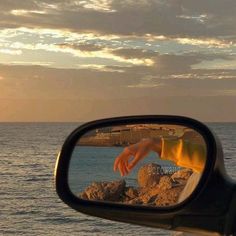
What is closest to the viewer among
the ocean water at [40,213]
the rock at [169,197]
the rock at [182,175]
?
the rock at [169,197]

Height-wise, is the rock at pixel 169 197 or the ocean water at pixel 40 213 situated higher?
the rock at pixel 169 197

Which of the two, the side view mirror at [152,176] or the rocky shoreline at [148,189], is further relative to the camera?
the rocky shoreline at [148,189]

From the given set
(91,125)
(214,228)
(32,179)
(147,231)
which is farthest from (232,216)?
(32,179)

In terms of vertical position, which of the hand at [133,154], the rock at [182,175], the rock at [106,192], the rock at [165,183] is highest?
the hand at [133,154]

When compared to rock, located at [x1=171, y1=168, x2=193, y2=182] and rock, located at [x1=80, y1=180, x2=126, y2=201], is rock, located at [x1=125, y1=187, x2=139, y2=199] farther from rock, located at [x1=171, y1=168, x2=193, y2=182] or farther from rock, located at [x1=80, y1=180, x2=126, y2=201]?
rock, located at [x1=171, y1=168, x2=193, y2=182]

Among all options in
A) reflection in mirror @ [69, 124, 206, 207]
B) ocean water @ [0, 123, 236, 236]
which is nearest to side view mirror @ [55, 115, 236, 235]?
reflection in mirror @ [69, 124, 206, 207]

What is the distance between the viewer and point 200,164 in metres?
1.76

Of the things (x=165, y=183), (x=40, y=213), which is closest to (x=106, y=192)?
(x=165, y=183)

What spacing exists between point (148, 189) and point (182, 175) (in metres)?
0.12

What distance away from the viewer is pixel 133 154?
1.90 metres

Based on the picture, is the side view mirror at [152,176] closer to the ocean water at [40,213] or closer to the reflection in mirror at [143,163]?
the reflection in mirror at [143,163]

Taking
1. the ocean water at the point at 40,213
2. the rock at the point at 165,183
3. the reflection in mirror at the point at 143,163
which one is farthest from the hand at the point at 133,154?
the ocean water at the point at 40,213

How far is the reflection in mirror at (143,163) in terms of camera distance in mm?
1817

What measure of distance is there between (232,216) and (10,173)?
62463 millimetres
